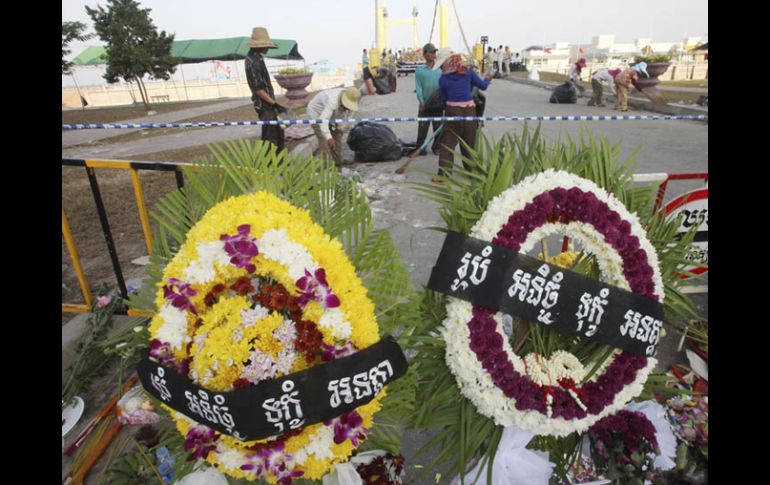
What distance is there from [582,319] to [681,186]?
5.19m

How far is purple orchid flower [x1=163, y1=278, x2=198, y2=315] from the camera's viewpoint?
1.38m

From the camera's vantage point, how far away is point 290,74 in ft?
39.1

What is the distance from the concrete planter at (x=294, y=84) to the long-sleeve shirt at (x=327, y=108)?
6.16 meters

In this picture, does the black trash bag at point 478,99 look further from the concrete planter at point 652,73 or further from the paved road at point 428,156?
the concrete planter at point 652,73

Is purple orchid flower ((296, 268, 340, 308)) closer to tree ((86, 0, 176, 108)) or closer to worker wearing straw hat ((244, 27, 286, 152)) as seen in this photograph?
worker wearing straw hat ((244, 27, 286, 152))

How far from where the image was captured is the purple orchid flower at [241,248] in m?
1.37

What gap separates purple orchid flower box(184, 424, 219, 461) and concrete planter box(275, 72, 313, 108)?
1163cm

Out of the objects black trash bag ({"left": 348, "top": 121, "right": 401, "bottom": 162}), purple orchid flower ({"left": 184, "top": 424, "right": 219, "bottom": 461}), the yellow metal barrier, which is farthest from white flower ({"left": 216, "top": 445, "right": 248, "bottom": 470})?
black trash bag ({"left": 348, "top": 121, "right": 401, "bottom": 162})

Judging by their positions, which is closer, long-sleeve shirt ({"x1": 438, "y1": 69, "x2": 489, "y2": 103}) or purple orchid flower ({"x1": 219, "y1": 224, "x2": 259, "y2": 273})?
purple orchid flower ({"x1": 219, "y1": 224, "x2": 259, "y2": 273})

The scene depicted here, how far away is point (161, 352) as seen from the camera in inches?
55.1

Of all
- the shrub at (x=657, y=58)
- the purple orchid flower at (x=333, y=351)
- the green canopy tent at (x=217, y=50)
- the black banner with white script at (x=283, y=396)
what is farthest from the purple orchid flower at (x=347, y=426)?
the green canopy tent at (x=217, y=50)

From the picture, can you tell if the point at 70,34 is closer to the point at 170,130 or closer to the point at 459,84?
the point at 170,130

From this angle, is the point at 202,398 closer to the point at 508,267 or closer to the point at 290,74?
the point at 508,267

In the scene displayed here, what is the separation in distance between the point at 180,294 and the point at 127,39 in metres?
21.9
